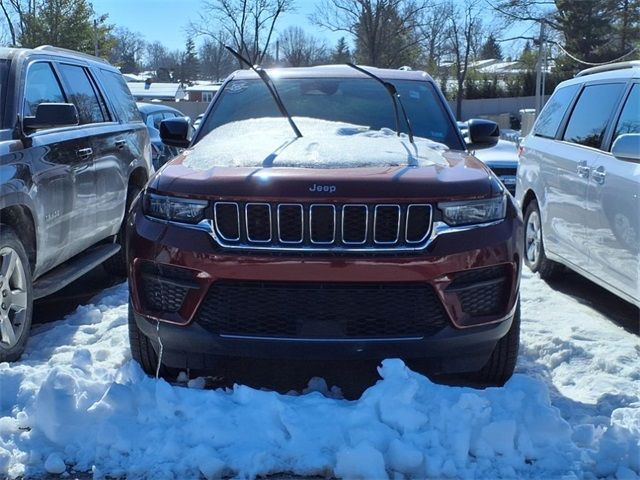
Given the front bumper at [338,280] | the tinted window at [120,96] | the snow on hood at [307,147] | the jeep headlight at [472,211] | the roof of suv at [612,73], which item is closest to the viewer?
the front bumper at [338,280]

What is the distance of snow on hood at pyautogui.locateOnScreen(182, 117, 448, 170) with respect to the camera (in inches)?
145

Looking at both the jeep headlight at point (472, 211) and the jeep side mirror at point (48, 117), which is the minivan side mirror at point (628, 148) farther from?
the jeep side mirror at point (48, 117)

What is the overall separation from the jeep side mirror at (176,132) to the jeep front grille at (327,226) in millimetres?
1956

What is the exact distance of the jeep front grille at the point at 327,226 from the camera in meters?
3.35

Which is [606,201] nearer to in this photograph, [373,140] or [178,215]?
[373,140]

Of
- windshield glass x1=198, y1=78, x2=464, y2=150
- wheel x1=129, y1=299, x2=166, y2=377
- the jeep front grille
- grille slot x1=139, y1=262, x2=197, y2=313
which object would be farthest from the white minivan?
wheel x1=129, y1=299, x2=166, y2=377

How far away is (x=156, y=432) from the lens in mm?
3152

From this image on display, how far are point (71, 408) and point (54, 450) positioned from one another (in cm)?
19

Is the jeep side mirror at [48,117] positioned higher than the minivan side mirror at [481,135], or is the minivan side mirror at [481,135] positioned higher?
the jeep side mirror at [48,117]

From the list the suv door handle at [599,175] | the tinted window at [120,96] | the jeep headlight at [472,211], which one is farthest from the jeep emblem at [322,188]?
the tinted window at [120,96]

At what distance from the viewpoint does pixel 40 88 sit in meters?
5.26

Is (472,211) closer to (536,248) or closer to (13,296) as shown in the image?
Result: (13,296)

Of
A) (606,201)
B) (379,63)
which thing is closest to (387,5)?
(379,63)

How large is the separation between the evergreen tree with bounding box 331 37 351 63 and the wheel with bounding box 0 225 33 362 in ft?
169
